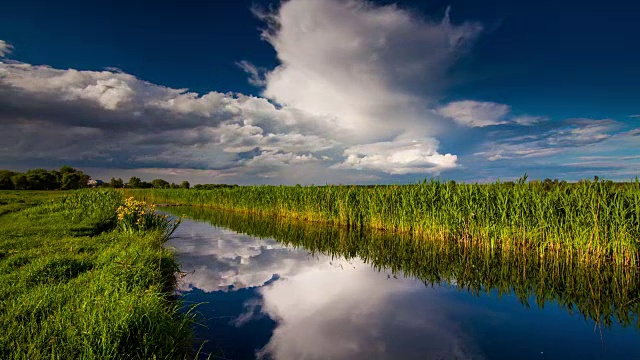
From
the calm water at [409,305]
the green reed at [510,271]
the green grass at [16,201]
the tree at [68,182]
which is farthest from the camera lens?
the tree at [68,182]

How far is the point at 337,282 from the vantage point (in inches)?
409

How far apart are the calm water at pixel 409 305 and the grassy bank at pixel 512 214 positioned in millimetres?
820

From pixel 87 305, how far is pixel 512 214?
1353 centimetres

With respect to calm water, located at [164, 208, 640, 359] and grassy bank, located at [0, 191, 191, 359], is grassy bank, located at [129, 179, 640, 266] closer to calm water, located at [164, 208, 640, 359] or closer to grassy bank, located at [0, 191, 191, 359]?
calm water, located at [164, 208, 640, 359]

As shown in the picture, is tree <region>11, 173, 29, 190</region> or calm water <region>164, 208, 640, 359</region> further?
tree <region>11, 173, 29, 190</region>

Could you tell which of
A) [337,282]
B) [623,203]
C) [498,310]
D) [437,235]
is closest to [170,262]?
[337,282]

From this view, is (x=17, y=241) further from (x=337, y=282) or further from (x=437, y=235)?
(x=437, y=235)

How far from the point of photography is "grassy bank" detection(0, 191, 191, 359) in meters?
4.12

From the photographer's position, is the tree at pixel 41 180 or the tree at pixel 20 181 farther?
the tree at pixel 41 180

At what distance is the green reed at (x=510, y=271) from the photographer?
845cm

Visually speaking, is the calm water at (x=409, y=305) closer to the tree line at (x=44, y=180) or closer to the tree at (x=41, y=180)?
the tree line at (x=44, y=180)

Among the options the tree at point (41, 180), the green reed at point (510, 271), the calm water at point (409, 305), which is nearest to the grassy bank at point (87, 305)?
the calm water at point (409, 305)

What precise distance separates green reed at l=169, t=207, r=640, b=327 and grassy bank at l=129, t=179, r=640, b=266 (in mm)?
508

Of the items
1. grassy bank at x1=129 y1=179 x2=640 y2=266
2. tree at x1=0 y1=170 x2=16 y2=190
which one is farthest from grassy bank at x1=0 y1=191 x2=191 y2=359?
tree at x1=0 y1=170 x2=16 y2=190
